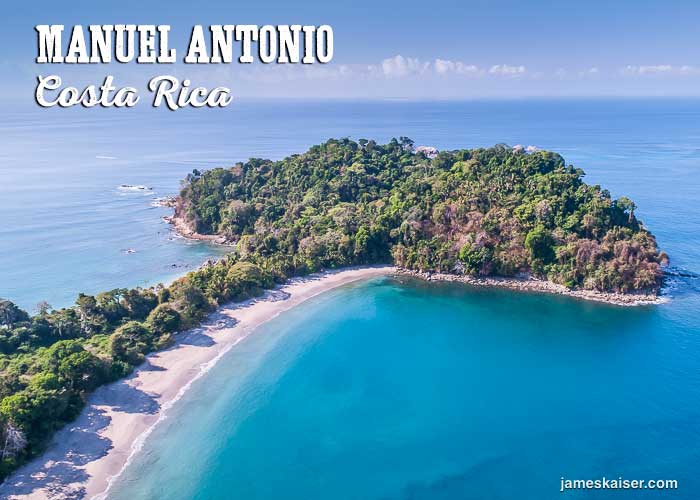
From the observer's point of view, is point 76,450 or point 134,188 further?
point 134,188

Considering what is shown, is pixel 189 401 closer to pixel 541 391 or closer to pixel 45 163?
pixel 541 391

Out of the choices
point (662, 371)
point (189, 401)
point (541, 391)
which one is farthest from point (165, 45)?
point (662, 371)

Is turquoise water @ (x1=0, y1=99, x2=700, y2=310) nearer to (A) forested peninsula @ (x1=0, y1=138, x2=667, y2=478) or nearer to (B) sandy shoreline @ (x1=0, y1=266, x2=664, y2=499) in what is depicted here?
(A) forested peninsula @ (x1=0, y1=138, x2=667, y2=478)

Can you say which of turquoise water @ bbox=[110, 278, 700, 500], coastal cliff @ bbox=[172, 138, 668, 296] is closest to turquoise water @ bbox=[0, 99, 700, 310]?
coastal cliff @ bbox=[172, 138, 668, 296]

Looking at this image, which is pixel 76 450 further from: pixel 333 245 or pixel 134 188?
pixel 134 188

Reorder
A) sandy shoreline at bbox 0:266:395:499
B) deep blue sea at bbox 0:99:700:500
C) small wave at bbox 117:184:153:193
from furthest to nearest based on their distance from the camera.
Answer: small wave at bbox 117:184:153:193 → deep blue sea at bbox 0:99:700:500 → sandy shoreline at bbox 0:266:395:499

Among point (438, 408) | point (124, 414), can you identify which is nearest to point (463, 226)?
point (438, 408)

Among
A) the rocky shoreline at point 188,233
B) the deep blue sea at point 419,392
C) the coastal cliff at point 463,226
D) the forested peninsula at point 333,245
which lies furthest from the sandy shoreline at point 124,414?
the rocky shoreline at point 188,233
